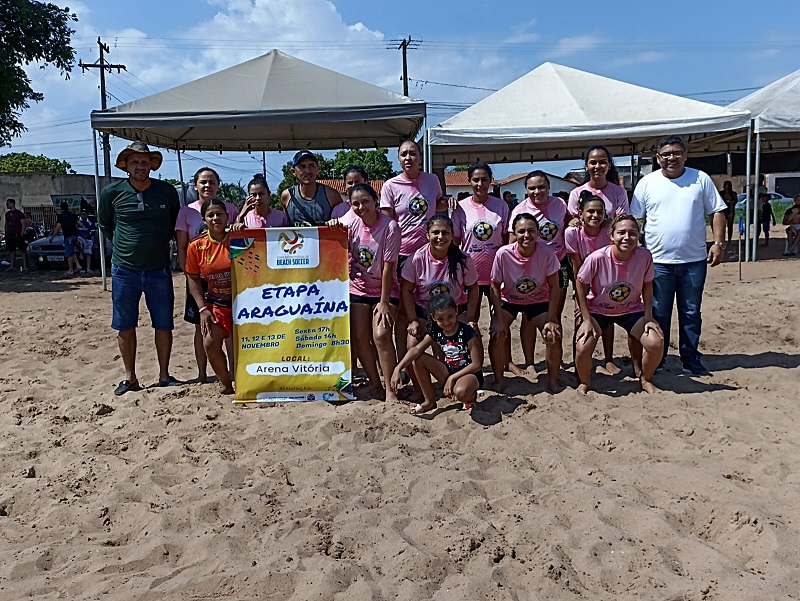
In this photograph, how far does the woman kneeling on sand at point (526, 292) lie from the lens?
4.91m

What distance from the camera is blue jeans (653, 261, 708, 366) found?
17.4ft

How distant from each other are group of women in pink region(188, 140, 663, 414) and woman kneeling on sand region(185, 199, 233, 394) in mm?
47

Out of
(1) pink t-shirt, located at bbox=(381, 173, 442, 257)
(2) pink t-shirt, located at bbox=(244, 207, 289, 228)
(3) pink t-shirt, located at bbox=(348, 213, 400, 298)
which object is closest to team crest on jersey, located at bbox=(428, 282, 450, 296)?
(3) pink t-shirt, located at bbox=(348, 213, 400, 298)

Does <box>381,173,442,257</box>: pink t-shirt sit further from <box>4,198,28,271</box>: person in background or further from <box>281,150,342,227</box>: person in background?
<box>4,198,28,271</box>: person in background

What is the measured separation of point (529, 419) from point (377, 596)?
210 centimetres

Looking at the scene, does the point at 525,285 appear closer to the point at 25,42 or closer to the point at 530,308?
the point at 530,308

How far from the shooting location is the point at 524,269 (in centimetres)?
500

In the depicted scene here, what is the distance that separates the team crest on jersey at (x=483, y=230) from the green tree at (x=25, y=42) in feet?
42.9

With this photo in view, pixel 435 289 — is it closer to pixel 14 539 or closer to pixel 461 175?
pixel 14 539

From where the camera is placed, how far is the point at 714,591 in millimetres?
2559

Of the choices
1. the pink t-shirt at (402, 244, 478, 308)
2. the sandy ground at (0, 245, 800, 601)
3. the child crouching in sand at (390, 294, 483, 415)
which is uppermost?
the pink t-shirt at (402, 244, 478, 308)

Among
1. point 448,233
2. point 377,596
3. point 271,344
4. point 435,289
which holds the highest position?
point 448,233

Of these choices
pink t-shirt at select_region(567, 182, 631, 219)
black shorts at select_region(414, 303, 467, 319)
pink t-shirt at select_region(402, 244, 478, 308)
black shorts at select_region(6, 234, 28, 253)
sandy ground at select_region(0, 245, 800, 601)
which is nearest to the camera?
sandy ground at select_region(0, 245, 800, 601)

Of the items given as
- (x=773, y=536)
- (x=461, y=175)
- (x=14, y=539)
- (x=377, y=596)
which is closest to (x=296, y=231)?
(x=14, y=539)
